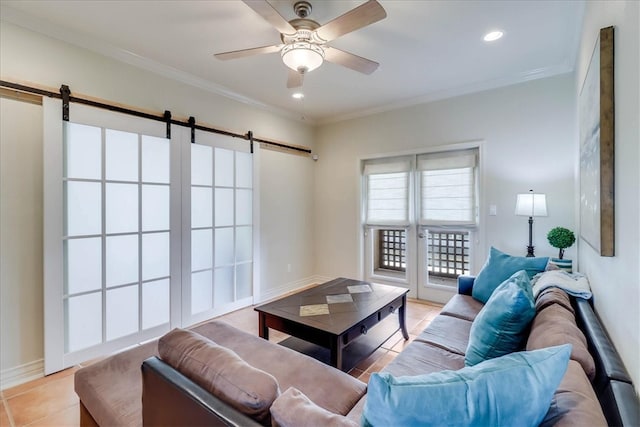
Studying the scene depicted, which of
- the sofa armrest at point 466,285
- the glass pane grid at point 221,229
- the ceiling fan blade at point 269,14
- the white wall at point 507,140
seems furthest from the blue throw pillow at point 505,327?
the glass pane grid at point 221,229

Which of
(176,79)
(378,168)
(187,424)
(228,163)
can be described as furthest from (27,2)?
(378,168)

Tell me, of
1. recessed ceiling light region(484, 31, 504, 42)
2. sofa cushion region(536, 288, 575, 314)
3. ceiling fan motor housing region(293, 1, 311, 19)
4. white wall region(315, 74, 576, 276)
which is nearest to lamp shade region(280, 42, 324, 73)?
ceiling fan motor housing region(293, 1, 311, 19)

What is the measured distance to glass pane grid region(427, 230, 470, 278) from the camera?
12.5 ft

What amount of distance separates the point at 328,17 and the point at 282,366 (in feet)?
7.93

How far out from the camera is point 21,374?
7.39ft

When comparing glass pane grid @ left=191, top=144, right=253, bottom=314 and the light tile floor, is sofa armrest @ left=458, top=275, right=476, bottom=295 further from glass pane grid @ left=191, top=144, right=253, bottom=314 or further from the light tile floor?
glass pane grid @ left=191, top=144, right=253, bottom=314

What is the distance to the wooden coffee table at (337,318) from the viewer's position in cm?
208

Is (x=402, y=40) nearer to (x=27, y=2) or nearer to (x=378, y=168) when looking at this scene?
(x=378, y=168)

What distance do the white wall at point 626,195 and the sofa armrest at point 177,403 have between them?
1.25 meters

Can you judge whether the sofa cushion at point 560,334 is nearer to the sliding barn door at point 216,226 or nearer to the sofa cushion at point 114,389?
the sofa cushion at point 114,389

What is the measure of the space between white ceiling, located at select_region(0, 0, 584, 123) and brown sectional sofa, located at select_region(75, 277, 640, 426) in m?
2.11

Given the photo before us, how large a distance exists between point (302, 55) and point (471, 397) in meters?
2.12

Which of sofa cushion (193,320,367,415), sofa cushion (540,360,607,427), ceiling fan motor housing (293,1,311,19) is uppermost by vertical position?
ceiling fan motor housing (293,1,311,19)

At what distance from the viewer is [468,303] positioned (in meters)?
2.57
